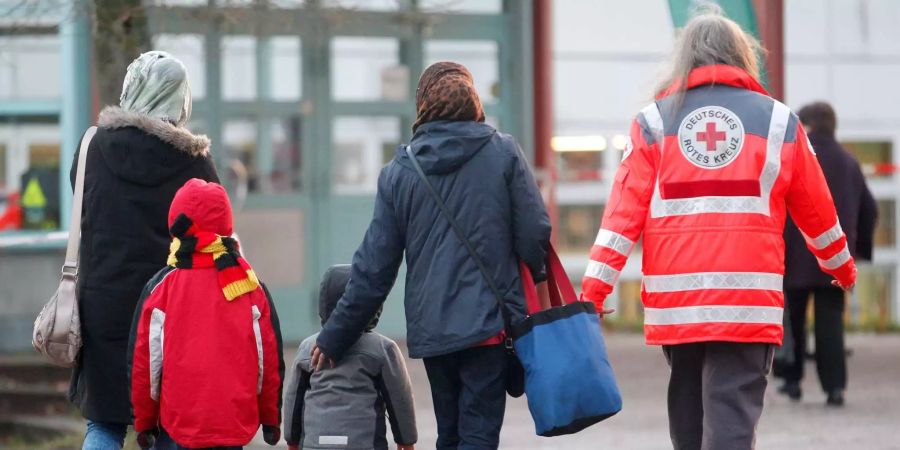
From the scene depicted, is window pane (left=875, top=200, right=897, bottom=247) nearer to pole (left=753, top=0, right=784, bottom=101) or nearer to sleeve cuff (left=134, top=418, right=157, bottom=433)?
pole (left=753, top=0, right=784, bottom=101)

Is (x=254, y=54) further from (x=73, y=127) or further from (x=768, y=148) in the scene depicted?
(x=768, y=148)

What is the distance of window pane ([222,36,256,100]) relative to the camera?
13336mm

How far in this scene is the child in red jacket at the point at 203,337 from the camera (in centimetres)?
548

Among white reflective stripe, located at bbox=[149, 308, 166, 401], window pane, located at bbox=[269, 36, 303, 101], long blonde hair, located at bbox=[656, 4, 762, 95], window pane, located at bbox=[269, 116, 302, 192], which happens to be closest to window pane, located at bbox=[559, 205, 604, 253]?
window pane, located at bbox=[269, 116, 302, 192]

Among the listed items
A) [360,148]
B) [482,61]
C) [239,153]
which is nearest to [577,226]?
[482,61]

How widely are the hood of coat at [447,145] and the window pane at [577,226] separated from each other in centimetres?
1213

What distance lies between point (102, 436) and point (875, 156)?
57.8 feet

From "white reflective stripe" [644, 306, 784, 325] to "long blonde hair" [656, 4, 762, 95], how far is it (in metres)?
0.79

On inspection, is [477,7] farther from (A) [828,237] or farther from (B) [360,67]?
(A) [828,237]

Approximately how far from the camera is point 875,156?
22000mm

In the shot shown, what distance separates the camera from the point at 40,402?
11484 mm

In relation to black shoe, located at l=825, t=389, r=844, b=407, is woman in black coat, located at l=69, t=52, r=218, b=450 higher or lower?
higher

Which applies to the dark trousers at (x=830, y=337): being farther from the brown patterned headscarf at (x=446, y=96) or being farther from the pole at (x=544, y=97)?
the pole at (x=544, y=97)

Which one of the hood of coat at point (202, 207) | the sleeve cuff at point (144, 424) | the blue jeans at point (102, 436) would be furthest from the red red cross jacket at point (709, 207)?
the blue jeans at point (102, 436)
